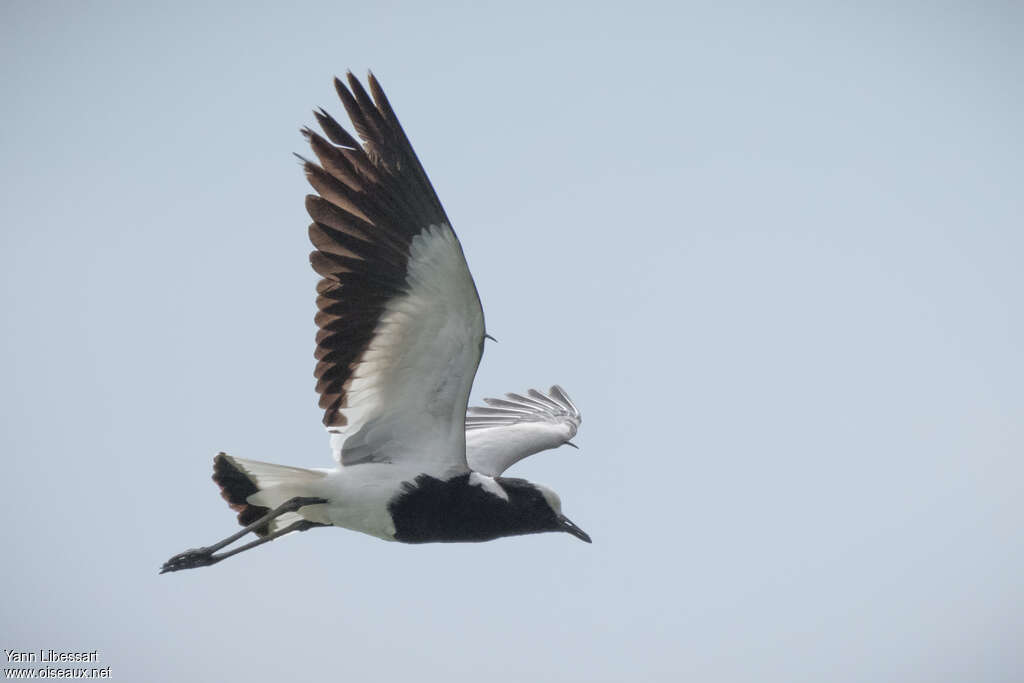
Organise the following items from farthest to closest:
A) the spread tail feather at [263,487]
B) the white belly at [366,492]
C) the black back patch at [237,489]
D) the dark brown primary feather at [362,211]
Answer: the black back patch at [237,489] < the spread tail feather at [263,487] < the white belly at [366,492] < the dark brown primary feather at [362,211]

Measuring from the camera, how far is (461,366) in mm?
8719

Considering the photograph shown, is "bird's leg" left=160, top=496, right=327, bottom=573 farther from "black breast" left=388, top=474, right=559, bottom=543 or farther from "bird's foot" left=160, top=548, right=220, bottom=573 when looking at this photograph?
"black breast" left=388, top=474, right=559, bottom=543

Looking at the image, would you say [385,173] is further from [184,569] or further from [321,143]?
[184,569]

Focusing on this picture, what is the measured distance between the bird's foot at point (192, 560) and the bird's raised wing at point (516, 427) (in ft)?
7.45

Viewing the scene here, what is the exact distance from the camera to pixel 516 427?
472 inches

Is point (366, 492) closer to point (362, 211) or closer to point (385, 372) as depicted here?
point (385, 372)

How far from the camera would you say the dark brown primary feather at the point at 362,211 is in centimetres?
834

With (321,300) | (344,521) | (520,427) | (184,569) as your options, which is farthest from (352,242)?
(520,427)

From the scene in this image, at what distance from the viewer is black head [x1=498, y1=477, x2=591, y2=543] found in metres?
9.41

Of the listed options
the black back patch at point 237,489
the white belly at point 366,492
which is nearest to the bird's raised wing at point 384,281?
the white belly at point 366,492

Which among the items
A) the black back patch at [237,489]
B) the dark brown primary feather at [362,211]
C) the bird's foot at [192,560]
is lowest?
the bird's foot at [192,560]

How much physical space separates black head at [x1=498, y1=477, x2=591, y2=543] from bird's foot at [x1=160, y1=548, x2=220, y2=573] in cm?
229

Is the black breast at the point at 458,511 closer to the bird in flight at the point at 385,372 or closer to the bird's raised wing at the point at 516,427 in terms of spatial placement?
the bird in flight at the point at 385,372

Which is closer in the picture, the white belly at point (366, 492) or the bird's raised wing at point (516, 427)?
the white belly at point (366, 492)
